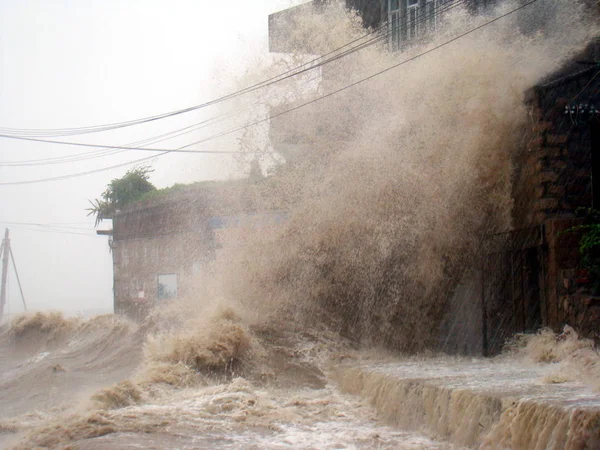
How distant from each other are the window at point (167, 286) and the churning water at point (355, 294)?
20.4 ft

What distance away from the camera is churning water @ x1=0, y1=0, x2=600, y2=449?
27.1ft

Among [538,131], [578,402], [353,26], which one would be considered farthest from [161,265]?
[578,402]

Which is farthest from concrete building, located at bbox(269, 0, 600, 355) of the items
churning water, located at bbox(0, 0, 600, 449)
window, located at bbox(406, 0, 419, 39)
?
window, located at bbox(406, 0, 419, 39)

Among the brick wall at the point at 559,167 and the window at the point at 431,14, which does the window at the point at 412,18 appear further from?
the brick wall at the point at 559,167

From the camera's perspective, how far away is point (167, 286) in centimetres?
2411

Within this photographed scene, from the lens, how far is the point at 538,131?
10555 millimetres

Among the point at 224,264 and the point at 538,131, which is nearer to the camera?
the point at 538,131

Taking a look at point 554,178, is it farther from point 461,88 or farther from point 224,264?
point 224,264

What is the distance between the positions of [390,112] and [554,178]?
4559 millimetres

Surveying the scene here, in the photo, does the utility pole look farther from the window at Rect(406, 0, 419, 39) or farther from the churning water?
the window at Rect(406, 0, 419, 39)

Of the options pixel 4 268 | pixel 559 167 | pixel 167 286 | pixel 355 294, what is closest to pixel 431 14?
pixel 559 167

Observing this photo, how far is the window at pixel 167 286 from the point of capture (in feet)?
78.2

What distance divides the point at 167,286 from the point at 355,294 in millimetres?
11672

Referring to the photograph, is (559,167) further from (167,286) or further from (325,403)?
(167,286)
